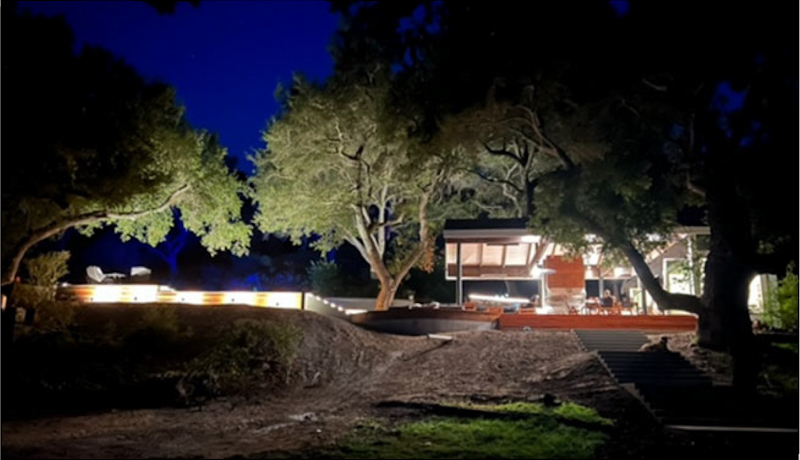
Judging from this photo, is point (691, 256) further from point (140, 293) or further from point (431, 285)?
point (140, 293)

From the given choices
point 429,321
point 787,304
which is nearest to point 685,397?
point 787,304

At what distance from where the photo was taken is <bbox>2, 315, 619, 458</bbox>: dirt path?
7.52m

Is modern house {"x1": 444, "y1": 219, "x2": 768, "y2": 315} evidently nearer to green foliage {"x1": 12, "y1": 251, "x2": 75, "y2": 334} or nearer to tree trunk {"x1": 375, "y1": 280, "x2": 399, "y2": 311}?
tree trunk {"x1": 375, "y1": 280, "x2": 399, "y2": 311}

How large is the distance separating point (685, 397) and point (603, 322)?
7552mm

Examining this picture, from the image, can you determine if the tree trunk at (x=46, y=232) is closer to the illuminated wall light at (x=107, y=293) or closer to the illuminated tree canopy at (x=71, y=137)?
the illuminated tree canopy at (x=71, y=137)

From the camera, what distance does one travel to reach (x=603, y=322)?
56.7 feet

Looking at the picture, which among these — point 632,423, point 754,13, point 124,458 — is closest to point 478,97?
point 754,13

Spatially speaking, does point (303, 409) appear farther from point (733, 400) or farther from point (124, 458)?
point (733, 400)

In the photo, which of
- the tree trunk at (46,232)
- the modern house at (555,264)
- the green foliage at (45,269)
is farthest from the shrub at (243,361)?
the modern house at (555,264)

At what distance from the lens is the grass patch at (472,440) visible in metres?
6.86

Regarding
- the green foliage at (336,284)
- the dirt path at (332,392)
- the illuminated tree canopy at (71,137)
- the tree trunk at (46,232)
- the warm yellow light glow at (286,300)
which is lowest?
the dirt path at (332,392)

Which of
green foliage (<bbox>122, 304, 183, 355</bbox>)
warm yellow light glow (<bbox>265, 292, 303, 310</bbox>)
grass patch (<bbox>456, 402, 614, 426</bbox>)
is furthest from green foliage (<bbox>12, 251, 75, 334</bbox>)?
grass patch (<bbox>456, 402, 614, 426</bbox>)

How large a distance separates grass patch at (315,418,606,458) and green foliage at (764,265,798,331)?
962 centimetres

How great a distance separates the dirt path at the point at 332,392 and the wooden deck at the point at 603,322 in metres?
1.27
